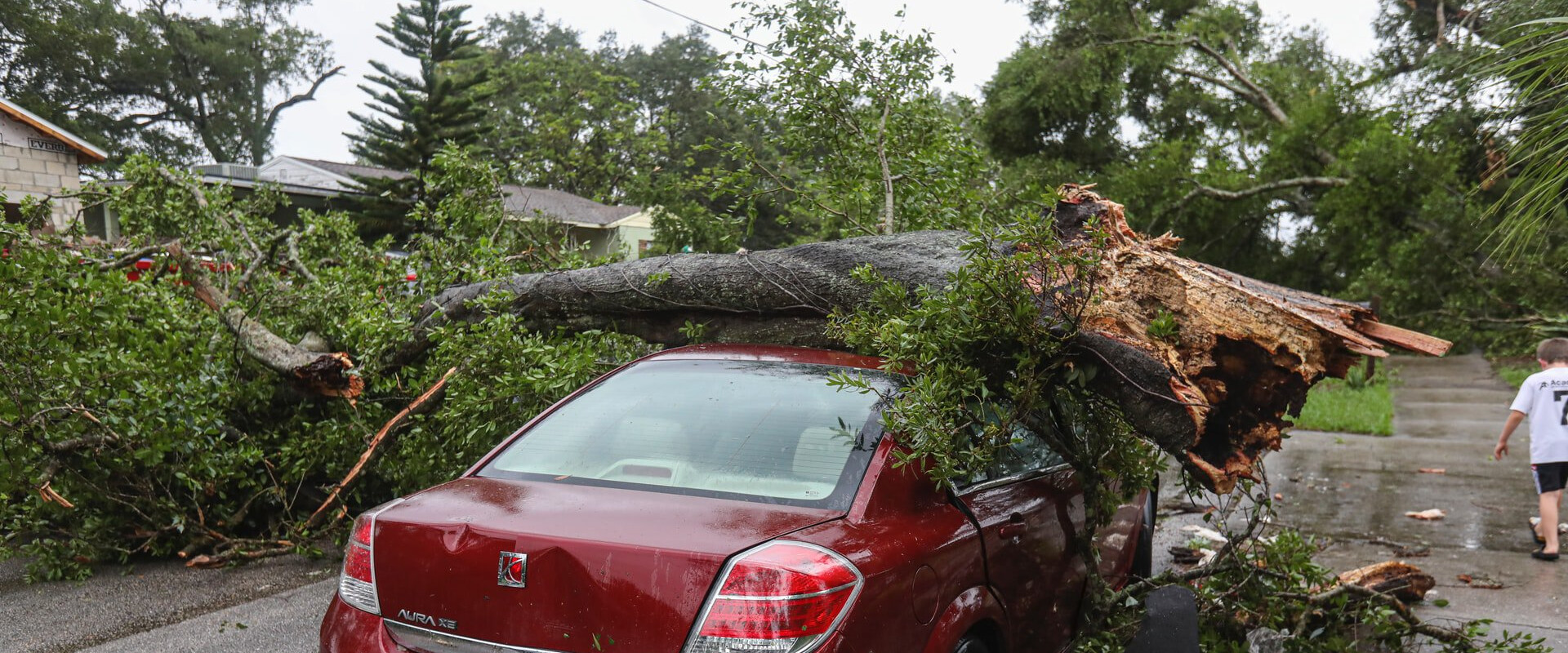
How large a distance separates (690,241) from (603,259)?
1688 millimetres

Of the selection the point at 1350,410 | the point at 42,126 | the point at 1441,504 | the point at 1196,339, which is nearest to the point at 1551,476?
the point at 1441,504

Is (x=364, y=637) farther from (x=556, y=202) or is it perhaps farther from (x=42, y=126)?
(x=556, y=202)

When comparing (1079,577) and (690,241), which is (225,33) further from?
(1079,577)

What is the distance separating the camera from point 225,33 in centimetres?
4816

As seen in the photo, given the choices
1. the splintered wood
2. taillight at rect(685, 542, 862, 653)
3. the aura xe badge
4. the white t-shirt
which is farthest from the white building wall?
taillight at rect(685, 542, 862, 653)

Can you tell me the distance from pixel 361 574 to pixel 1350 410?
12773mm

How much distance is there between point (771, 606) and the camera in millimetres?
2367

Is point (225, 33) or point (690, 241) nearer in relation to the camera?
point (690, 241)

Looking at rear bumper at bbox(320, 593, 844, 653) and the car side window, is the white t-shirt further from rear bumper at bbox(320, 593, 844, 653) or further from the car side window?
rear bumper at bbox(320, 593, 844, 653)

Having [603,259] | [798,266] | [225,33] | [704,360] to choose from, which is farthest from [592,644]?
[225,33]

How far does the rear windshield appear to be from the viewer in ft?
9.70

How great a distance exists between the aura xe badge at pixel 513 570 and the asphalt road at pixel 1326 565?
218cm

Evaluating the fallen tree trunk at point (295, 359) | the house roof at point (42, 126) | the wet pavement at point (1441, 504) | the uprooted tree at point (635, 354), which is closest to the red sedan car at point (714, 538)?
the uprooted tree at point (635, 354)

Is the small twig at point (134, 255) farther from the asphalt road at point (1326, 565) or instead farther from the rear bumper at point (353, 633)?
the rear bumper at point (353, 633)
